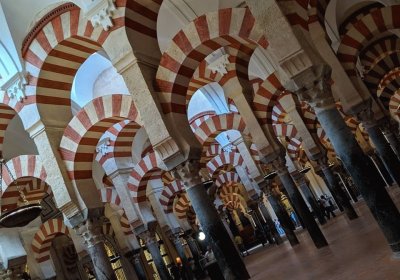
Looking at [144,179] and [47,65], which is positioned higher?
[47,65]

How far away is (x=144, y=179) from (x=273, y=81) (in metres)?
3.70

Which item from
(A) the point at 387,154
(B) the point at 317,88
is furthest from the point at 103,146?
(B) the point at 317,88

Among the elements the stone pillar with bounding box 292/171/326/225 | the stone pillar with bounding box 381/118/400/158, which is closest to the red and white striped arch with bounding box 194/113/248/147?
the stone pillar with bounding box 292/171/326/225

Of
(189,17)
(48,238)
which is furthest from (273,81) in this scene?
(48,238)

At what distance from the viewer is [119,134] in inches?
346

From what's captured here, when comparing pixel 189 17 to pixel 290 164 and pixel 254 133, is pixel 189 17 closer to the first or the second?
pixel 254 133

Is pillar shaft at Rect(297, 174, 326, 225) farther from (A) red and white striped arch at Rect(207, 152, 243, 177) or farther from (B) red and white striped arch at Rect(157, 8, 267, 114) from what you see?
(B) red and white striped arch at Rect(157, 8, 267, 114)

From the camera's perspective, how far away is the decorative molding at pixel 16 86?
606 cm

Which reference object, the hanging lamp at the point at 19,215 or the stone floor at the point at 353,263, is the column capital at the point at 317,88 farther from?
the hanging lamp at the point at 19,215

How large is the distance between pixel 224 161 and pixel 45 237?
18.4ft

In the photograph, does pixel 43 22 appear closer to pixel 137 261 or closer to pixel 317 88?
pixel 317 88

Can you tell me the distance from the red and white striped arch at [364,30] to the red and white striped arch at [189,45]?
8.49 feet

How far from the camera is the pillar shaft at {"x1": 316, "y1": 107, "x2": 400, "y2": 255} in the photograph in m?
3.68

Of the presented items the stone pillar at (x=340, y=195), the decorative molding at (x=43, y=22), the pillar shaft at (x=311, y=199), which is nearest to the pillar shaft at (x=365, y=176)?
the decorative molding at (x=43, y=22)
